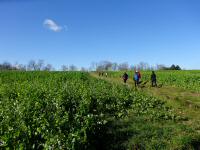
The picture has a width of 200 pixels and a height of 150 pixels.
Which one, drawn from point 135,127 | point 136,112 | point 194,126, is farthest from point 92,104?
point 194,126

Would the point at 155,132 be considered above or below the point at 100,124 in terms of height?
below

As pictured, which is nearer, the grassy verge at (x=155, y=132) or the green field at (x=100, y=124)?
the green field at (x=100, y=124)

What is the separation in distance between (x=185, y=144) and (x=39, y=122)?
15.9ft

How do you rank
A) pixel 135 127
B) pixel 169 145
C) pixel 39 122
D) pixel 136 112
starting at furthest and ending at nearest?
pixel 136 112 < pixel 135 127 < pixel 169 145 < pixel 39 122

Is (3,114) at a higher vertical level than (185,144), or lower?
higher

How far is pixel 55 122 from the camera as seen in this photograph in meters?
10.5

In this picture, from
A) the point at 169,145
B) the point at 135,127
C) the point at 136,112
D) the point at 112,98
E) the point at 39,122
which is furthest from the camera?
the point at 112,98

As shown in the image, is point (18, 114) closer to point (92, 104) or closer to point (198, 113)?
point (92, 104)

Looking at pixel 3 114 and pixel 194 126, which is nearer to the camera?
pixel 3 114

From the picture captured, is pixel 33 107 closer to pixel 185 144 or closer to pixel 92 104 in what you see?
pixel 92 104

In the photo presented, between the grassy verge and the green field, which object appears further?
the grassy verge

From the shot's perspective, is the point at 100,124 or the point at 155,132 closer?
the point at 155,132

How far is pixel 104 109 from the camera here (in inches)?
Result: 694

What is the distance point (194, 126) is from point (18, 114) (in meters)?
7.05
